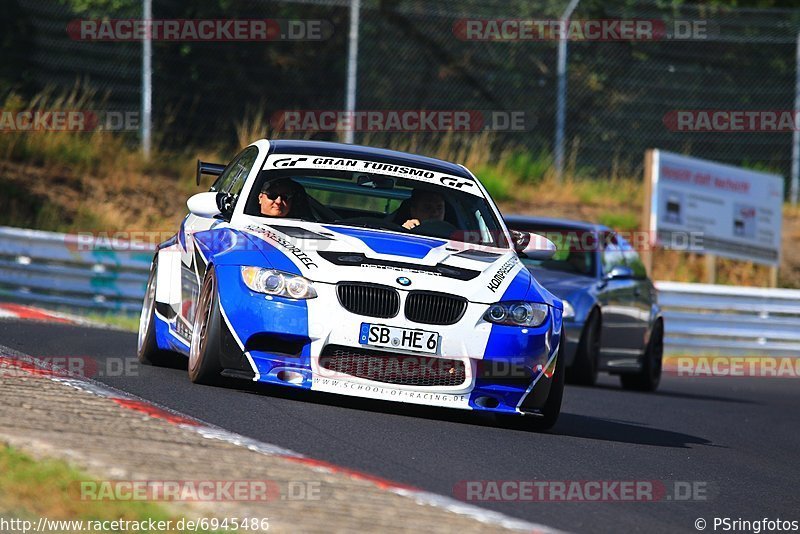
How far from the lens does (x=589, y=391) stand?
43.0 feet

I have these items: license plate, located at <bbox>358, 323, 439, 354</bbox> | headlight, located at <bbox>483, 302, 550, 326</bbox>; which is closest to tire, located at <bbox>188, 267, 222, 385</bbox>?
license plate, located at <bbox>358, 323, 439, 354</bbox>

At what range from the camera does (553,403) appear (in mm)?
8656

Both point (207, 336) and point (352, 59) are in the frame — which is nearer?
point (207, 336)

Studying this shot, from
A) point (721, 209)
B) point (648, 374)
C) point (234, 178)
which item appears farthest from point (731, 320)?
point (234, 178)

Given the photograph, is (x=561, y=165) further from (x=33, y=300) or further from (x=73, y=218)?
(x=33, y=300)

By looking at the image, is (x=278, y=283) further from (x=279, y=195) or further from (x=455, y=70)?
(x=455, y=70)

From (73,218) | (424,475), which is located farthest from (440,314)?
(73,218)

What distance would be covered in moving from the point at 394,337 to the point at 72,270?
10.2m

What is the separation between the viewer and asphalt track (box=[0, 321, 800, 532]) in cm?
644

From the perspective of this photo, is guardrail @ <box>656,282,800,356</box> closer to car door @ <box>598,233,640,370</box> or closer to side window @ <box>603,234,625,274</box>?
side window @ <box>603,234,625,274</box>

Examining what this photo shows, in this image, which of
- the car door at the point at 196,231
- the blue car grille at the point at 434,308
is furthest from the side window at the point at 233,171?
the blue car grille at the point at 434,308

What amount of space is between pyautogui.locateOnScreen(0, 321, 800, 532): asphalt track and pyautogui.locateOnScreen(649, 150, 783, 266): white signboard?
462 inches

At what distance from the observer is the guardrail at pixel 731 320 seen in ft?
67.9

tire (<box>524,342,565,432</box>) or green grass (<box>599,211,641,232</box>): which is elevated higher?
green grass (<box>599,211,641,232</box>)
